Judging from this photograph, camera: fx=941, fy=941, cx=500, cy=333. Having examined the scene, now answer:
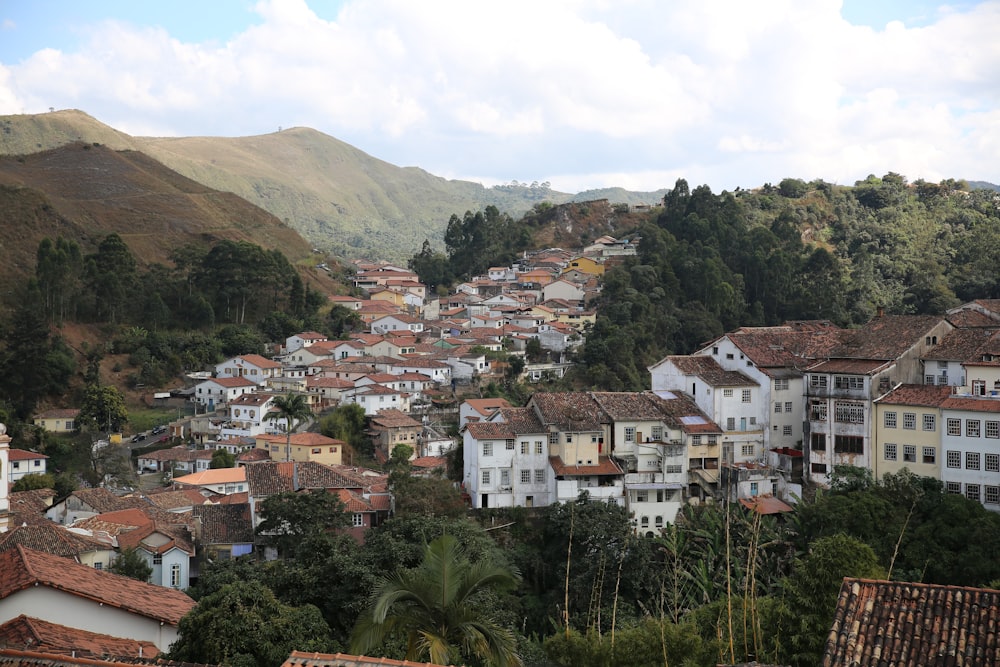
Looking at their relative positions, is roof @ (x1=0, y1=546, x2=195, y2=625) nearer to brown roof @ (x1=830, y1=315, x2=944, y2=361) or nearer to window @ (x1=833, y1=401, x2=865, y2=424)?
window @ (x1=833, y1=401, x2=865, y2=424)

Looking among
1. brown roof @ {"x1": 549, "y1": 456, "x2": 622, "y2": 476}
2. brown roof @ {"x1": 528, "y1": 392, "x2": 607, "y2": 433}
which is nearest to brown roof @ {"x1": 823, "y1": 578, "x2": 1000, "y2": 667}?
brown roof @ {"x1": 549, "y1": 456, "x2": 622, "y2": 476}

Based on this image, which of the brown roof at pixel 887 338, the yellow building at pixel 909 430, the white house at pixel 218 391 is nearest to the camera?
the yellow building at pixel 909 430

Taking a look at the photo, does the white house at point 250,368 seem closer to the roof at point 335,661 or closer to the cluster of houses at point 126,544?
the cluster of houses at point 126,544

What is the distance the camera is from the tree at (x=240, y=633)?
43.1 ft

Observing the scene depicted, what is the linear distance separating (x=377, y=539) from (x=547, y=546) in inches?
296

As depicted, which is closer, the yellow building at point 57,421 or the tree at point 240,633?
the tree at point 240,633

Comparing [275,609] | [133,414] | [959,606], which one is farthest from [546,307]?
[959,606]

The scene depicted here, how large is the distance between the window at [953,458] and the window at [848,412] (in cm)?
263

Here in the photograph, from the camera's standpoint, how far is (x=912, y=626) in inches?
330

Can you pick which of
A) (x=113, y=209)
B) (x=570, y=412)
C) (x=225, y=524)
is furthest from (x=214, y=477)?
(x=113, y=209)

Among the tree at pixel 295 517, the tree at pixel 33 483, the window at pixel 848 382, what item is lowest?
the tree at pixel 33 483

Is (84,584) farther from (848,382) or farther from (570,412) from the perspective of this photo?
(848,382)

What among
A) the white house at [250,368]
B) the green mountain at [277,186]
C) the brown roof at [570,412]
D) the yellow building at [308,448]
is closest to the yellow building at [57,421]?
the white house at [250,368]

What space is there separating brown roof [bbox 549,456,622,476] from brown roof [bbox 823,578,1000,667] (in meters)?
19.4
